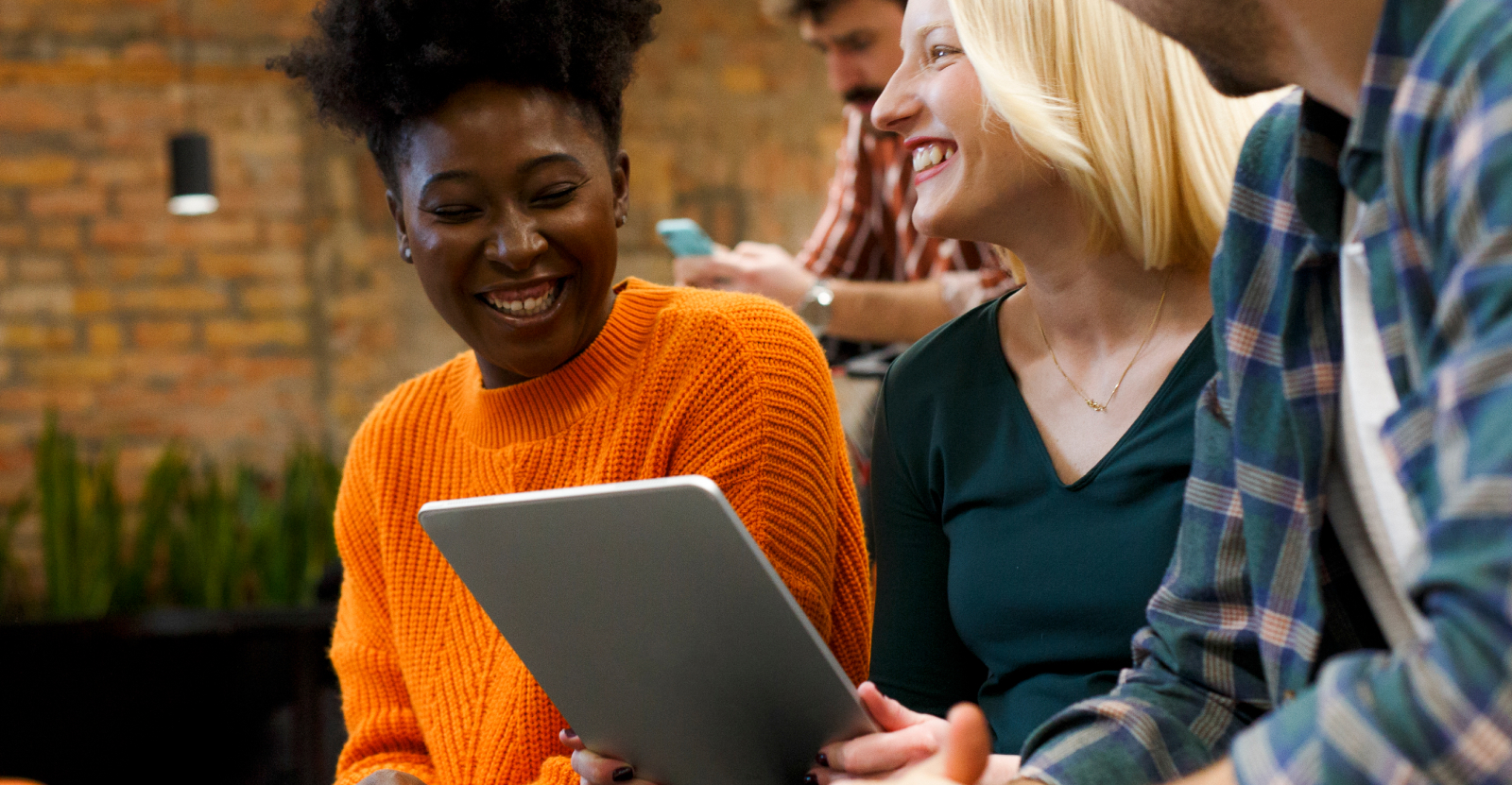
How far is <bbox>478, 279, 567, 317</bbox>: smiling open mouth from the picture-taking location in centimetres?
158

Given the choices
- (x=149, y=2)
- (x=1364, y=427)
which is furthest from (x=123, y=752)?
(x=1364, y=427)

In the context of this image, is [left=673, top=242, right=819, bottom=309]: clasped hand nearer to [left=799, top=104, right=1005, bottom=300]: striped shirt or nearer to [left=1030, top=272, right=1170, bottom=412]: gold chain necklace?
[left=799, top=104, right=1005, bottom=300]: striped shirt

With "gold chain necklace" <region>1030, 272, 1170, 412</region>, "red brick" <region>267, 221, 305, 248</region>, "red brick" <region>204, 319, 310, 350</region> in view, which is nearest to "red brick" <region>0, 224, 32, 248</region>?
"red brick" <region>204, 319, 310, 350</region>

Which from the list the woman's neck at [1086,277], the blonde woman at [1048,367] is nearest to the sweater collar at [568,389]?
the blonde woman at [1048,367]

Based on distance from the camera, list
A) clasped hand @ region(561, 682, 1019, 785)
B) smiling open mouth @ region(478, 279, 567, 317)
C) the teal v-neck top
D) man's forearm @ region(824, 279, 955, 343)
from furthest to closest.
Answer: man's forearm @ region(824, 279, 955, 343) → smiling open mouth @ region(478, 279, 567, 317) → the teal v-neck top → clasped hand @ region(561, 682, 1019, 785)

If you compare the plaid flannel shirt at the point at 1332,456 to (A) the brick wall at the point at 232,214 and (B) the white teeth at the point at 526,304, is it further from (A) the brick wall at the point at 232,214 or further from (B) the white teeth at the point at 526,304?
(A) the brick wall at the point at 232,214

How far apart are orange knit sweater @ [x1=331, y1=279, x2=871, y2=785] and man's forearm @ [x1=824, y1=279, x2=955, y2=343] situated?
989 mm

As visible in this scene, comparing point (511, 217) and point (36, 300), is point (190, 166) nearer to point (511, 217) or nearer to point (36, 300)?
point (36, 300)

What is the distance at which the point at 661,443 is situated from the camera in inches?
60.9

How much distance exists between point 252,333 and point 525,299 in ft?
13.0

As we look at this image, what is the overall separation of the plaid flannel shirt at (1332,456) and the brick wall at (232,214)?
422cm

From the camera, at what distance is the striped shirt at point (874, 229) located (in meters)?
2.76

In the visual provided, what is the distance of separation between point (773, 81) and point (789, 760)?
4408 millimetres

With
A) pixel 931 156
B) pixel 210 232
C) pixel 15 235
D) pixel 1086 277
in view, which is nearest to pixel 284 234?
pixel 210 232
